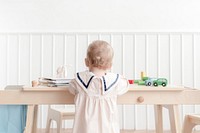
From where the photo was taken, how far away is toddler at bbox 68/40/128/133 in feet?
5.65

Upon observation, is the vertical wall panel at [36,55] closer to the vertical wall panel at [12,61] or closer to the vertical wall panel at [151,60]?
the vertical wall panel at [12,61]

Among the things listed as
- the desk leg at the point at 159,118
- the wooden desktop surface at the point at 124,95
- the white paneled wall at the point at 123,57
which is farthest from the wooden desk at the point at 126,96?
the white paneled wall at the point at 123,57

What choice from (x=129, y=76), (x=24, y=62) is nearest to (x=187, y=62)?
(x=129, y=76)

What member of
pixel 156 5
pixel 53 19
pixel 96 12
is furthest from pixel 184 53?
pixel 53 19

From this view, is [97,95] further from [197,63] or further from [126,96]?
[197,63]

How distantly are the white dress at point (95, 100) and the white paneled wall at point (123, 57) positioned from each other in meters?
1.48

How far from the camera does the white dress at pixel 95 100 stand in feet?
5.65

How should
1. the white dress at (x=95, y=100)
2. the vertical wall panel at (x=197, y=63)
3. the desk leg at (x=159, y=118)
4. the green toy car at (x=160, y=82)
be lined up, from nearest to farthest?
1. the white dress at (x=95, y=100)
2. the green toy car at (x=160, y=82)
3. the desk leg at (x=159, y=118)
4. the vertical wall panel at (x=197, y=63)

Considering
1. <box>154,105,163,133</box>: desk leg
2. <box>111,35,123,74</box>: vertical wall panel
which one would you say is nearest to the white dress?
<box>154,105,163,133</box>: desk leg

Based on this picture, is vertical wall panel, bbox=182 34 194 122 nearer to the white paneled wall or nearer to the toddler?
the white paneled wall

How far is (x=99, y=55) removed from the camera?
5.70 feet

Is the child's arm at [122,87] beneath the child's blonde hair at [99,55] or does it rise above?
beneath

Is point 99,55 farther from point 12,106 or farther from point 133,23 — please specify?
point 133,23

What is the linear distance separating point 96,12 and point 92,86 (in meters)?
1.72
